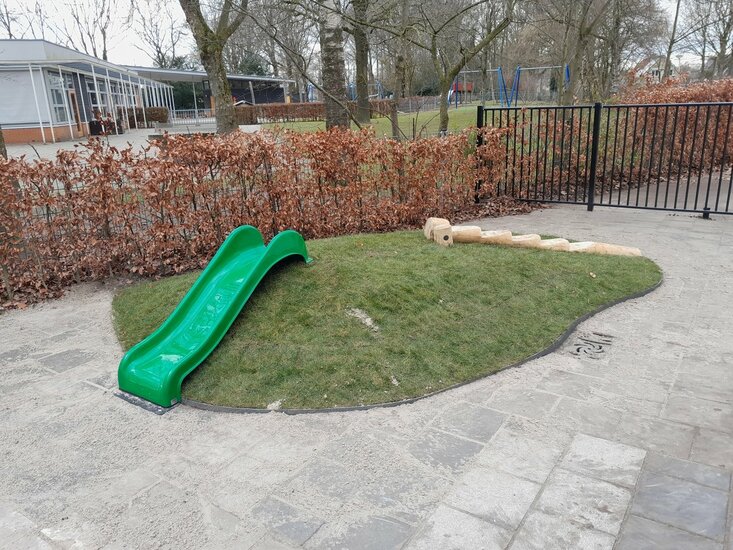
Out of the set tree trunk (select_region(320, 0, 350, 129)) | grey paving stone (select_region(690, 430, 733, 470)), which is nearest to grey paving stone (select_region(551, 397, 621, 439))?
grey paving stone (select_region(690, 430, 733, 470))

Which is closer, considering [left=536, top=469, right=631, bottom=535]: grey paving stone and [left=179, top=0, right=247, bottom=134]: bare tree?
[left=536, top=469, right=631, bottom=535]: grey paving stone

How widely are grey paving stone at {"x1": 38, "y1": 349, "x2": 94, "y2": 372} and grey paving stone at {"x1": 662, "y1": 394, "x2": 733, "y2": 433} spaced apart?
14.2ft

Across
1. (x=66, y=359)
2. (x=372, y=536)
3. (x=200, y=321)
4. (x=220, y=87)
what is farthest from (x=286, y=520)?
(x=220, y=87)

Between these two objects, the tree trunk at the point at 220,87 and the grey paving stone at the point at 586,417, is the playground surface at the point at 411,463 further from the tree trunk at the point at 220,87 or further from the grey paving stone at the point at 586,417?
the tree trunk at the point at 220,87

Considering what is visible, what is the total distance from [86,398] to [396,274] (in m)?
2.69

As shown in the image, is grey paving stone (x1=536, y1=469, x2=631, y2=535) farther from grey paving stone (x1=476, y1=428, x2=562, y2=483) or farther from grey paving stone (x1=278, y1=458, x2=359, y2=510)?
grey paving stone (x1=278, y1=458, x2=359, y2=510)

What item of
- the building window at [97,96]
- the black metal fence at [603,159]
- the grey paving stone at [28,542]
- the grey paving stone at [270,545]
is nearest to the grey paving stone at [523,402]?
the grey paving stone at [270,545]

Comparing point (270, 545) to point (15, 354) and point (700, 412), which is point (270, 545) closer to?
point (700, 412)

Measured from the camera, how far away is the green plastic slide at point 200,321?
4.03m

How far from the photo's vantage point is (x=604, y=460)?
3.10 metres

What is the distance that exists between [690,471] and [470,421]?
119 cm

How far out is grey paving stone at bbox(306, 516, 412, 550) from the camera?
2553mm

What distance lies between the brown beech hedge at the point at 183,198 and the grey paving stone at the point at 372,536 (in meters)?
4.79

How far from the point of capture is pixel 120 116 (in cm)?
3678
